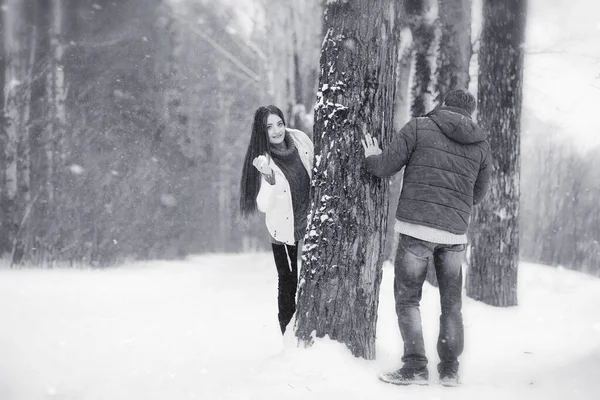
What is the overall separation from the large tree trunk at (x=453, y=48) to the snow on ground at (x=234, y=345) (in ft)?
10.7

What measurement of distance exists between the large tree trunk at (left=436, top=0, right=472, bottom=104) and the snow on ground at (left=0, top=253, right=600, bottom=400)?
10.7 ft

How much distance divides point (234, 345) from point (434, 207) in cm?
286

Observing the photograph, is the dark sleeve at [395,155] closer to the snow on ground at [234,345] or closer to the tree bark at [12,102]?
the snow on ground at [234,345]

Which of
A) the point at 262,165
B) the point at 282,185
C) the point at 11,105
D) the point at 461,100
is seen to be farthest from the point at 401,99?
the point at 11,105

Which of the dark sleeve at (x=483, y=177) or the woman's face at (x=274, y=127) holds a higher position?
the woman's face at (x=274, y=127)

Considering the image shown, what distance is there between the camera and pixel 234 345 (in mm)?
5887

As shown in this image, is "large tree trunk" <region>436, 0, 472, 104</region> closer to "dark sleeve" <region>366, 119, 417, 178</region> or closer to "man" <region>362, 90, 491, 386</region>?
"man" <region>362, 90, 491, 386</region>

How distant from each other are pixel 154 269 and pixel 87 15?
7.22m

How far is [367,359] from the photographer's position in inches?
164

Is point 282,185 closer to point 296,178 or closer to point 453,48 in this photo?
point 296,178

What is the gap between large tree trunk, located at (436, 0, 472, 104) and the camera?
9523 mm

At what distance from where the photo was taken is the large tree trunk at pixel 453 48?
9.52m

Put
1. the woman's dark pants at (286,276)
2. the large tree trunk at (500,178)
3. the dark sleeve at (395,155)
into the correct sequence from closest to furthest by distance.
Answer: the dark sleeve at (395,155) → the woman's dark pants at (286,276) → the large tree trunk at (500,178)

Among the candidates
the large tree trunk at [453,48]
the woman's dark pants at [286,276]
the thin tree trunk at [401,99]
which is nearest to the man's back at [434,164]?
the woman's dark pants at [286,276]
